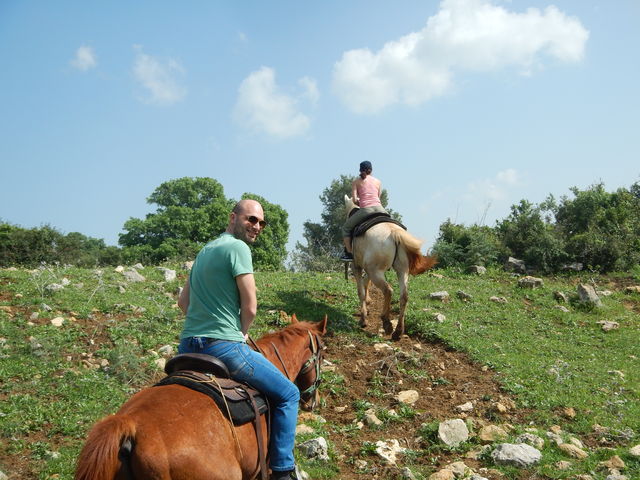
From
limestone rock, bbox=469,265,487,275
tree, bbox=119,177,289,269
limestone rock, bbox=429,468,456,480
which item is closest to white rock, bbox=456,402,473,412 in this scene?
limestone rock, bbox=429,468,456,480

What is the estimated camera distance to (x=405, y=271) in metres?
10.0

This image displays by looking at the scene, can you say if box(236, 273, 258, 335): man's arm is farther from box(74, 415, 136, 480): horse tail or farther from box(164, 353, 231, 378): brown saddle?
box(74, 415, 136, 480): horse tail

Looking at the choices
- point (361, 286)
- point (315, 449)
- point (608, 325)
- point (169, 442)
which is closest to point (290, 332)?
point (315, 449)

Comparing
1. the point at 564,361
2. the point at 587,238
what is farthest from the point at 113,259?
the point at 564,361

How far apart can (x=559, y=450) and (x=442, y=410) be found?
62.3 inches

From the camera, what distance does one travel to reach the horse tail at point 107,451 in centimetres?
274

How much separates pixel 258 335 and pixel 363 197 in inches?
154

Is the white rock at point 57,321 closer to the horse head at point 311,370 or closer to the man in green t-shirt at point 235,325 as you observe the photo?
the horse head at point 311,370

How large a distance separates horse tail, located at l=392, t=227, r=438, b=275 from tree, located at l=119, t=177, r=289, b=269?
2839 cm

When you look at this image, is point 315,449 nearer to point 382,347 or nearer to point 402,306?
point 382,347

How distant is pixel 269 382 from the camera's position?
388 centimetres

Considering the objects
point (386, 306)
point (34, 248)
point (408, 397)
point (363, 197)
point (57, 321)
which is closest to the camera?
point (408, 397)

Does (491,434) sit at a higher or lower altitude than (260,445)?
lower

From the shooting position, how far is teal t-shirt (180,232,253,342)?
378 cm
